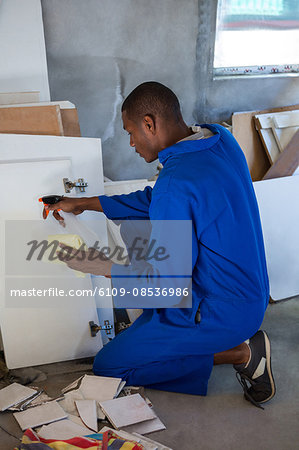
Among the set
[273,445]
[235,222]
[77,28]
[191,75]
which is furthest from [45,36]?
[273,445]

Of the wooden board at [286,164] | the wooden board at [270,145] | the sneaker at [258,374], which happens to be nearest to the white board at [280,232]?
the wooden board at [286,164]

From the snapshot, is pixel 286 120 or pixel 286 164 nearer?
pixel 286 164

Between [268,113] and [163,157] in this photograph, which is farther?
[268,113]

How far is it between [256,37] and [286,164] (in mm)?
1131

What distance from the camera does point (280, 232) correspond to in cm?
313

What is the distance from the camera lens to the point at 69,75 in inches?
130

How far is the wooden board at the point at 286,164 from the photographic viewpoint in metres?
3.35

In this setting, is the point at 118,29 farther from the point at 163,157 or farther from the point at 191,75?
the point at 163,157

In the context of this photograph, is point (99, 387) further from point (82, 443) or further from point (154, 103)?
point (154, 103)

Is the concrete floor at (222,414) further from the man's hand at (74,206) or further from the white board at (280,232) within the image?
the man's hand at (74,206)

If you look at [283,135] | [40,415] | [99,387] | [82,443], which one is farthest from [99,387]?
[283,135]

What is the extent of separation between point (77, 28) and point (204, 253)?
2.05 meters

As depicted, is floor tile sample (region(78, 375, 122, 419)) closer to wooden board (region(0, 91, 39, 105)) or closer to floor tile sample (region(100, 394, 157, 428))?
floor tile sample (region(100, 394, 157, 428))

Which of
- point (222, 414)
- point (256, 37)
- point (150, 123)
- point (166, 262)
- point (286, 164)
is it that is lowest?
point (222, 414)
